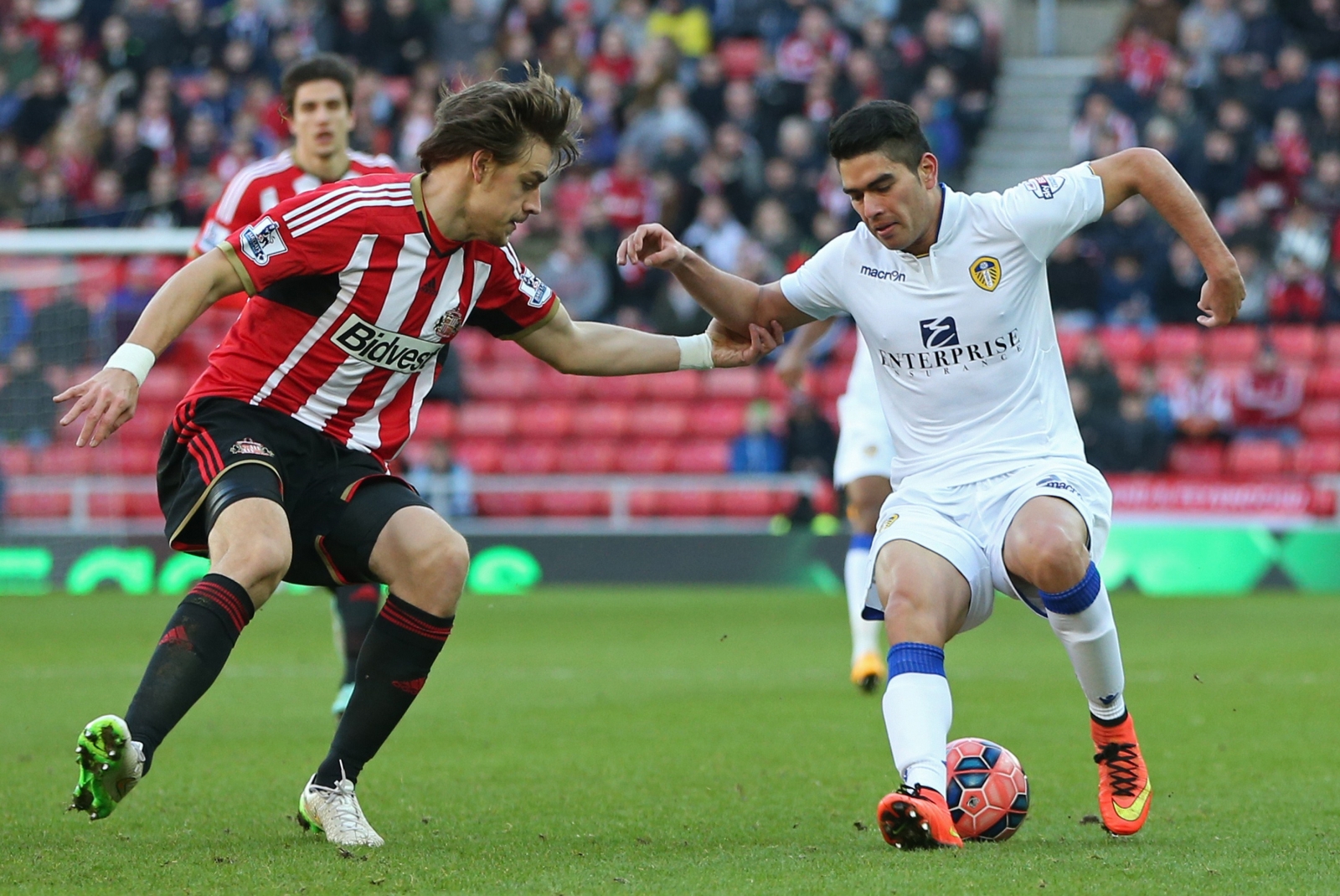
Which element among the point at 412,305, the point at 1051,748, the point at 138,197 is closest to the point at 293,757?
the point at 412,305

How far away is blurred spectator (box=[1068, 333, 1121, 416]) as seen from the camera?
16641 mm

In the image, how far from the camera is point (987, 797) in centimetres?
498

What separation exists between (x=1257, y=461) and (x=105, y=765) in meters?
14.5

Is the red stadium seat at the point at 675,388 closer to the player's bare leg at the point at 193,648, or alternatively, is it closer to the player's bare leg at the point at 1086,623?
the player's bare leg at the point at 1086,623

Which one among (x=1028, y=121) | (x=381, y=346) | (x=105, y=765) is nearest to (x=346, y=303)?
(x=381, y=346)

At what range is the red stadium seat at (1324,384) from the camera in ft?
57.4

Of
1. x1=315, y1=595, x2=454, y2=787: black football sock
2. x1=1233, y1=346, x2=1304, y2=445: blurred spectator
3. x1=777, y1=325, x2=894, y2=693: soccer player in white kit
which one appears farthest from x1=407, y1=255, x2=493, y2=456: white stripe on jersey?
x1=1233, y1=346, x2=1304, y2=445: blurred spectator

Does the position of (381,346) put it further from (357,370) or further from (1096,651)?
(1096,651)

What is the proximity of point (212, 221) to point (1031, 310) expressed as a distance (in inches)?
161

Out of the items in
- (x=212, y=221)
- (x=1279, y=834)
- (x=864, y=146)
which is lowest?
(x=1279, y=834)

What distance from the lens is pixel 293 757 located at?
6.84 meters

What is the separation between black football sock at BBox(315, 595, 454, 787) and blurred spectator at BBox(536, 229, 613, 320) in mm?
13422

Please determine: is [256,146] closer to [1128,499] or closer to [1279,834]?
[1128,499]

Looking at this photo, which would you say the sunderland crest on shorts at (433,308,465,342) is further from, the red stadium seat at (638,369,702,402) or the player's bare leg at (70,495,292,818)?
the red stadium seat at (638,369,702,402)
